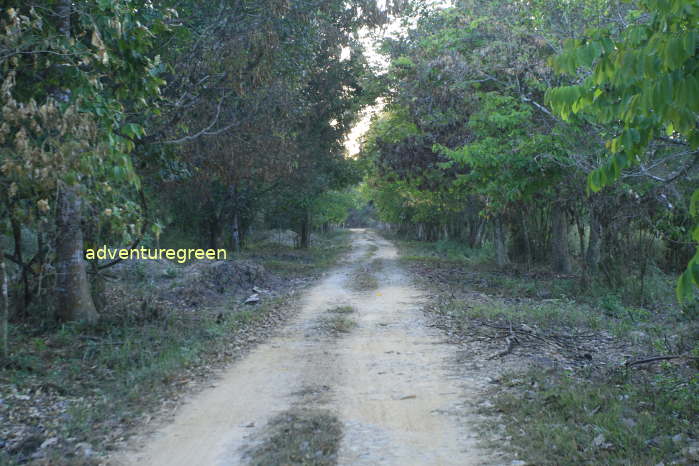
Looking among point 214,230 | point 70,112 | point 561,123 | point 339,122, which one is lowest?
point 214,230

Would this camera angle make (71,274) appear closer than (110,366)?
No

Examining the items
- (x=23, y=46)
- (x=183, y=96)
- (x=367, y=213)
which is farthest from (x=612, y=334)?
(x=367, y=213)

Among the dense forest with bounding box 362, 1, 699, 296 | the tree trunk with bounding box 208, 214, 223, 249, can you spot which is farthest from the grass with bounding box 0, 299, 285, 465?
the tree trunk with bounding box 208, 214, 223, 249

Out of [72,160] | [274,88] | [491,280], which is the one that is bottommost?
[491,280]

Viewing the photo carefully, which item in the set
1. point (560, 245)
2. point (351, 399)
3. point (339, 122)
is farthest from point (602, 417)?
point (339, 122)

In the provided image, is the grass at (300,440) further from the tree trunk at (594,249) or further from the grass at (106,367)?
the tree trunk at (594,249)

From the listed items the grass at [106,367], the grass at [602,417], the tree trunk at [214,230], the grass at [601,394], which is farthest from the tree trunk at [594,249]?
the tree trunk at [214,230]

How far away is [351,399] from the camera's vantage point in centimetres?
679

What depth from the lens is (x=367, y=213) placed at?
131m

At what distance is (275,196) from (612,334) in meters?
24.0

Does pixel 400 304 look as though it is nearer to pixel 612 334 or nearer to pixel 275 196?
pixel 612 334

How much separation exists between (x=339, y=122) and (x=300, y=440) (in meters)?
21.2

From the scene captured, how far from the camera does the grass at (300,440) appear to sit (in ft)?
16.5

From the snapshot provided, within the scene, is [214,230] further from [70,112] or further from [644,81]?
[644,81]
